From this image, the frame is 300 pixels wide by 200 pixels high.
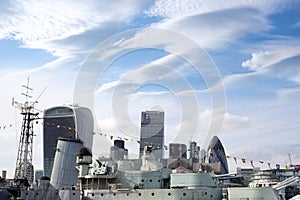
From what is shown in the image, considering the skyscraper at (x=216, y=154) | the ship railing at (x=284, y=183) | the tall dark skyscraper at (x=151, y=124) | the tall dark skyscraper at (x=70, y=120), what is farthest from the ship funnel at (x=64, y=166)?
the skyscraper at (x=216, y=154)

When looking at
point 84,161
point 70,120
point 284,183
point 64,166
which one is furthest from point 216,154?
point 284,183

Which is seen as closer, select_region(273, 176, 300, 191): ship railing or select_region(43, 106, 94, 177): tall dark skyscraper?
select_region(273, 176, 300, 191): ship railing

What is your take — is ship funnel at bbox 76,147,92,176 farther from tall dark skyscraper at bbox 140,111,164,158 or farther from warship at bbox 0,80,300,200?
tall dark skyscraper at bbox 140,111,164,158

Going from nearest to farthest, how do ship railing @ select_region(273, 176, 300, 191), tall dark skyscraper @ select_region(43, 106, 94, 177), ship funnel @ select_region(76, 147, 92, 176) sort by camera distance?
1. ship railing @ select_region(273, 176, 300, 191)
2. ship funnel @ select_region(76, 147, 92, 176)
3. tall dark skyscraper @ select_region(43, 106, 94, 177)

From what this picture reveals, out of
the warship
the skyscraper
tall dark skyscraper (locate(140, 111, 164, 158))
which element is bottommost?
the warship

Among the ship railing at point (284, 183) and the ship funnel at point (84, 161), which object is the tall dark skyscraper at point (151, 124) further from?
the ship railing at point (284, 183)

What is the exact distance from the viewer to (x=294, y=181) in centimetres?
3984

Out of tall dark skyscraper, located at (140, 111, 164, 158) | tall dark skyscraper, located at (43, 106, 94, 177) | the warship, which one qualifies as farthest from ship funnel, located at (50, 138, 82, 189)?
tall dark skyscraper, located at (43, 106, 94, 177)

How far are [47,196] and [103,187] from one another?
6.91m

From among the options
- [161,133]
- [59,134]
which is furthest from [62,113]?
[161,133]

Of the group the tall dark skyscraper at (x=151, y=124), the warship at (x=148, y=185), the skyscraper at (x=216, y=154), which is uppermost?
the tall dark skyscraper at (x=151, y=124)

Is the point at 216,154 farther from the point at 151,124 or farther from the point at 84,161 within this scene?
the point at 84,161

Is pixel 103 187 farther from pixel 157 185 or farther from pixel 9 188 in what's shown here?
pixel 9 188

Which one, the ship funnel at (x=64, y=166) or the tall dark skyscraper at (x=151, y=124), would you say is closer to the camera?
the ship funnel at (x=64, y=166)
